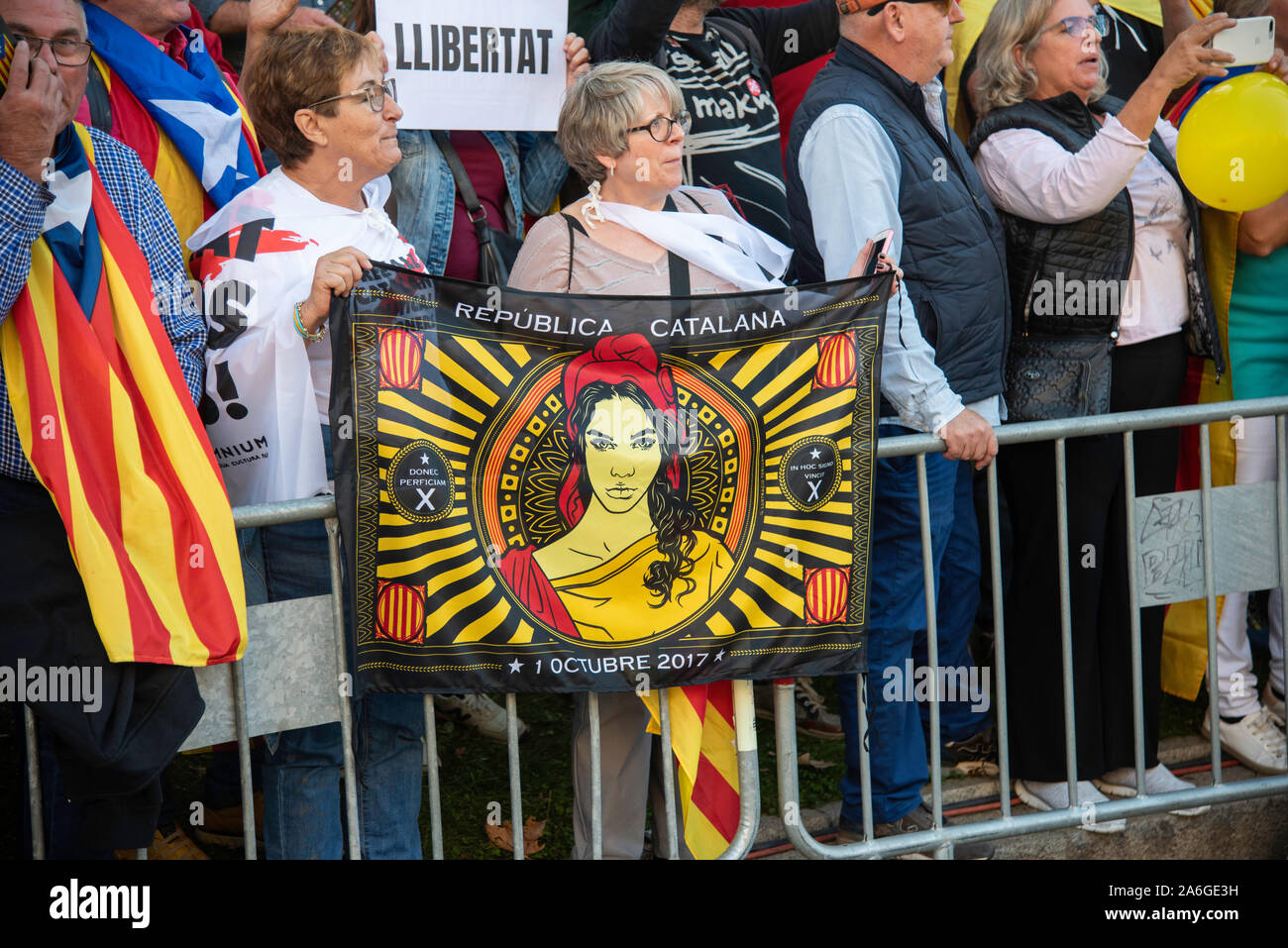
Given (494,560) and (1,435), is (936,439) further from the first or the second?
(1,435)

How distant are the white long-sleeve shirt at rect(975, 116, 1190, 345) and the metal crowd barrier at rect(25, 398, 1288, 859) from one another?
0.55 metres

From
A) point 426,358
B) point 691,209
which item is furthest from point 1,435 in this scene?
point 691,209

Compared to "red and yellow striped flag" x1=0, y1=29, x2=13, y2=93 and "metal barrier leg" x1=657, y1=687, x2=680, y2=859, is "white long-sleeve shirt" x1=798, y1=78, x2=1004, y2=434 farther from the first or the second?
"red and yellow striped flag" x1=0, y1=29, x2=13, y2=93

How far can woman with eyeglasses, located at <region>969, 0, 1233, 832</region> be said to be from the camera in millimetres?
4281

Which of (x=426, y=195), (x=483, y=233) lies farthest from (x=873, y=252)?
(x=426, y=195)

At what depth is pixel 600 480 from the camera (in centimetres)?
339

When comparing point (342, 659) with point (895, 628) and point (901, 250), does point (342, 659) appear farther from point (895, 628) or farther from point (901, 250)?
point (901, 250)

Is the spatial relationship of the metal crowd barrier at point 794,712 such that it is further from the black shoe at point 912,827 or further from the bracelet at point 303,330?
the bracelet at point 303,330

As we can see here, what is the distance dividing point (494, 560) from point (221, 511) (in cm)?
65

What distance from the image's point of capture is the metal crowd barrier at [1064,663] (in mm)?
3670

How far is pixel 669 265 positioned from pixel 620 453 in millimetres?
561

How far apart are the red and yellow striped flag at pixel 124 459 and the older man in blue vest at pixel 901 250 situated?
1.77 metres

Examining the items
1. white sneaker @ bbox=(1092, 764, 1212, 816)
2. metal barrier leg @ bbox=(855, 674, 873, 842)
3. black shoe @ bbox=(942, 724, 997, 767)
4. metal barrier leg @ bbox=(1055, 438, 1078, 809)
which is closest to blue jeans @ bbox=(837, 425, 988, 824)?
metal barrier leg @ bbox=(855, 674, 873, 842)
